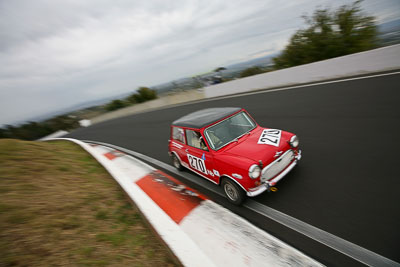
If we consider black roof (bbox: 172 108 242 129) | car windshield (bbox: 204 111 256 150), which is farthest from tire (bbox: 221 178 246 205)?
black roof (bbox: 172 108 242 129)

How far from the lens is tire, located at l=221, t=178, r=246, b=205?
3434mm

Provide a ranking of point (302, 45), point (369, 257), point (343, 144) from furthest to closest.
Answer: point (302, 45) → point (343, 144) → point (369, 257)

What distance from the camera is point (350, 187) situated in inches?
127

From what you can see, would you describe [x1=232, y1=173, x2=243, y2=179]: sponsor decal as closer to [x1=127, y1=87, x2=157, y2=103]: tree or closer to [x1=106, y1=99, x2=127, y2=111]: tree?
[x1=127, y1=87, x2=157, y2=103]: tree

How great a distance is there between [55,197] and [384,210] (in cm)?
524

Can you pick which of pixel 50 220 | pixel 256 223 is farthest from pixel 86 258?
pixel 256 223

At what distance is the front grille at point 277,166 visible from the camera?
132 inches

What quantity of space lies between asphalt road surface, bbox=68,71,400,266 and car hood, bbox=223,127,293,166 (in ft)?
2.57

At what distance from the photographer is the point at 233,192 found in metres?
3.60

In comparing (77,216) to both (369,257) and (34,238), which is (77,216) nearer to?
(34,238)

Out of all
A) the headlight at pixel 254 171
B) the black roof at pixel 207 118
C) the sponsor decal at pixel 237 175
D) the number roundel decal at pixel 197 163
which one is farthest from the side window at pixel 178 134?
the headlight at pixel 254 171

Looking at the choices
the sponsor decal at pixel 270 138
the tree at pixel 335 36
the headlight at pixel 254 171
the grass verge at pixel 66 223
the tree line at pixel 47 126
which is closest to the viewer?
the grass verge at pixel 66 223

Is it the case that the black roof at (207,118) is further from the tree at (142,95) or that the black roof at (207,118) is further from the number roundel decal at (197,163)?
the tree at (142,95)

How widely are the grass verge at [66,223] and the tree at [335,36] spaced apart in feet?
50.3
